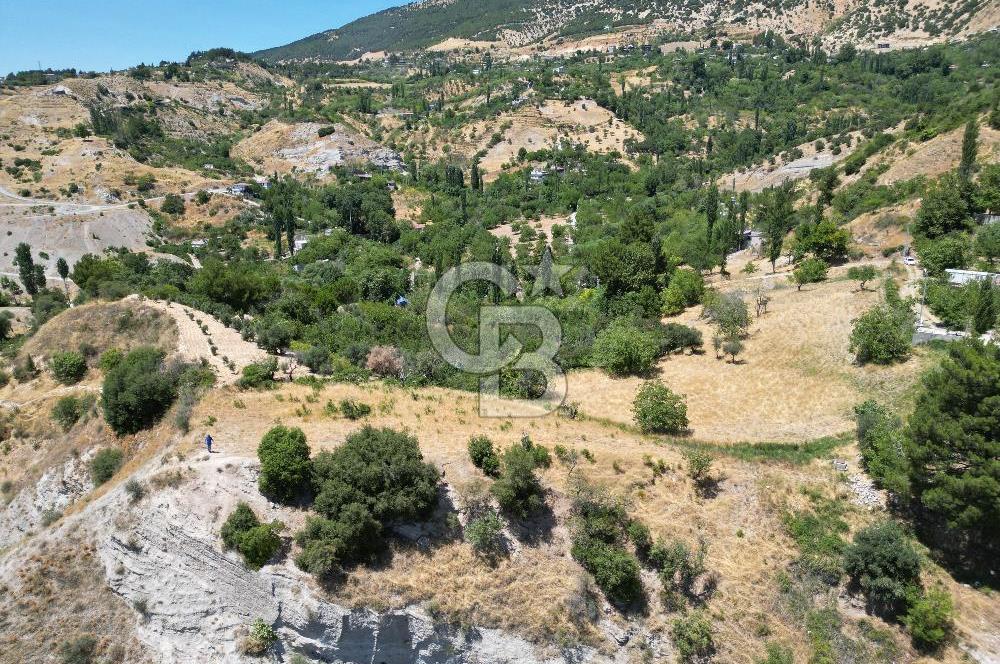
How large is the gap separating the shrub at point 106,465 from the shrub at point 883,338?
3322cm

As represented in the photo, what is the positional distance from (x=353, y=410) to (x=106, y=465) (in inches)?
393

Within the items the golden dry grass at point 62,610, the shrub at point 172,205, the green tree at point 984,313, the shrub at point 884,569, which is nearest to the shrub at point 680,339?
the green tree at point 984,313

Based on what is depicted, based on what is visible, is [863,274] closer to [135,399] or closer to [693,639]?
[693,639]

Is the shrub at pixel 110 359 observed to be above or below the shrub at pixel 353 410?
above

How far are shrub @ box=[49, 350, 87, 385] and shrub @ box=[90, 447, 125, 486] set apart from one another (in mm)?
9934

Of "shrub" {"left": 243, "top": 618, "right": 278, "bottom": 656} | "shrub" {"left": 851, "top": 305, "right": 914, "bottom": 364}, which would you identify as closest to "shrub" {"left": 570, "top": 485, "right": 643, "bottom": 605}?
"shrub" {"left": 243, "top": 618, "right": 278, "bottom": 656}

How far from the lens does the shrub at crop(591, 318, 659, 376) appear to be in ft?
108

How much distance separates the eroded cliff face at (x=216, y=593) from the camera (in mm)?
17641

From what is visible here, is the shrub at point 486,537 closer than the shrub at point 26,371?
Yes

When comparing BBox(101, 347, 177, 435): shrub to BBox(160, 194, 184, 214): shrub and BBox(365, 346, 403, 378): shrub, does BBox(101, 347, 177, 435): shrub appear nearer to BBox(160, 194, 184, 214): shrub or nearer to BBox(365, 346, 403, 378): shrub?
BBox(365, 346, 403, 378): shrub

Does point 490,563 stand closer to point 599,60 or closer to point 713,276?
point 713,276

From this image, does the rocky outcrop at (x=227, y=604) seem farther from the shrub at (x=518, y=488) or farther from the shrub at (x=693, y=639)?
the shrub at (x=518, y=488)

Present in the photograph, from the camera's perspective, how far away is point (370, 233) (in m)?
76.9

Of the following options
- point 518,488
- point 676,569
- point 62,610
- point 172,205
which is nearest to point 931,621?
point 676,569
